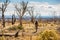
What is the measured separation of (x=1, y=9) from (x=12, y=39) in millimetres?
22994

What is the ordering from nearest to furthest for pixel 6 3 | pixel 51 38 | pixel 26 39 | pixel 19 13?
pixel 51 38 < pixel 26 39 < pixel 6 3 < pixel 19 13

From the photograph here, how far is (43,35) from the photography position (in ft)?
55.4

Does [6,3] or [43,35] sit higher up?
[6,3]

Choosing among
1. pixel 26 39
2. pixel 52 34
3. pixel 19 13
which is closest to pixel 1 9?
pixel 19 13

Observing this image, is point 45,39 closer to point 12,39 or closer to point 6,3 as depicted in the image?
point 12,39

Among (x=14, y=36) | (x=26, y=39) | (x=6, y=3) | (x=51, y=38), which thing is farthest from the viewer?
(x=6, y=3)

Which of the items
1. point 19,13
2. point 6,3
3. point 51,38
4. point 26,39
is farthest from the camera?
point 19,13

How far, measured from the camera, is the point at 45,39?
16625 mm

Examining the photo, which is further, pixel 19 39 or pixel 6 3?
pixel 6 3

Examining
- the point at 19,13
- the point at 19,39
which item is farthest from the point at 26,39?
the point at 19,13

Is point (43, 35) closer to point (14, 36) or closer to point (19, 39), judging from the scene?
point (19, 39)

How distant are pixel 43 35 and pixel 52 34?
755 mm

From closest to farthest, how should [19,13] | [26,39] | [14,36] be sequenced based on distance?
[26,39] → [14,36] → [19,13]

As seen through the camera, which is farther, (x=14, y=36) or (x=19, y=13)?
(x=19, y=13)
